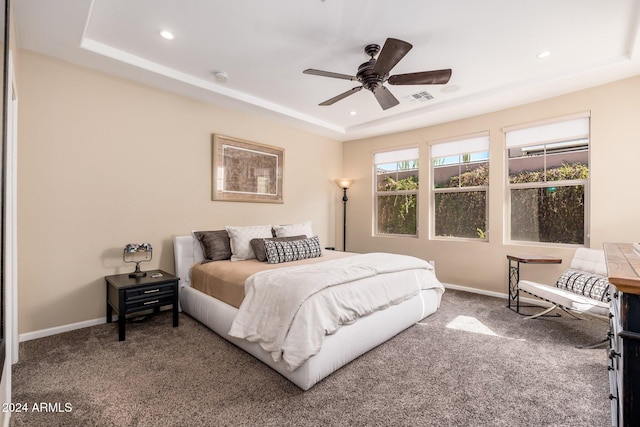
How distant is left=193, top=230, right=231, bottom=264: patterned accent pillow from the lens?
356cm

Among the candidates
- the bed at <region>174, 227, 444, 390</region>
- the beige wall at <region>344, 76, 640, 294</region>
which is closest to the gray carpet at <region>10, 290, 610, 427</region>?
the bed at <region>174, 227, 444, 390</region>

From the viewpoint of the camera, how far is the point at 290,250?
3.57 meters

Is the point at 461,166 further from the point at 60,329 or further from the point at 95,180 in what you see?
the point at 60,329

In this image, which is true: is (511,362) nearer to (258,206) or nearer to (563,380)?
(563,380)

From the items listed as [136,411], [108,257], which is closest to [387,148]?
[108,257]

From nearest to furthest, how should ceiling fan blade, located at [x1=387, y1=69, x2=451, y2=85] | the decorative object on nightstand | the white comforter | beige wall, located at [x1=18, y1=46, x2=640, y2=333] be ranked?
the white comforter → ceiling fan blade, located at [x1=387, y1=69, x2=451, y2=85] → beige wall, located at [x1=18, y1=46, x2=640, y2=333] → the decorative object on nightstand

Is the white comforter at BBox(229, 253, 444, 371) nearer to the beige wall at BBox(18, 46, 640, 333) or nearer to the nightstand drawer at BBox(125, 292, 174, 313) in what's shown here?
the nightstand drawer at BBox(125, 292, 174, 313)

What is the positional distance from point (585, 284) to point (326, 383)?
286cm

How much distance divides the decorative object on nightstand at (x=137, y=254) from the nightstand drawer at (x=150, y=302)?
371 millimetres

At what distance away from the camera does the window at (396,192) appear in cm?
526

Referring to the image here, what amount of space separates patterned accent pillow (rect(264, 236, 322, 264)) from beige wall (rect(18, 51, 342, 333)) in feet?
3.75

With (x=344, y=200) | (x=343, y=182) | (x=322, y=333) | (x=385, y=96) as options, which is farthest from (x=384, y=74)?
(x=344, y=200)

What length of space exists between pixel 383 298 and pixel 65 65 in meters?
3.85

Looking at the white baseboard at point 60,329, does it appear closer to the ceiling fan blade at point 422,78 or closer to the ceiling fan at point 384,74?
the ceiling fan at point 384,74
